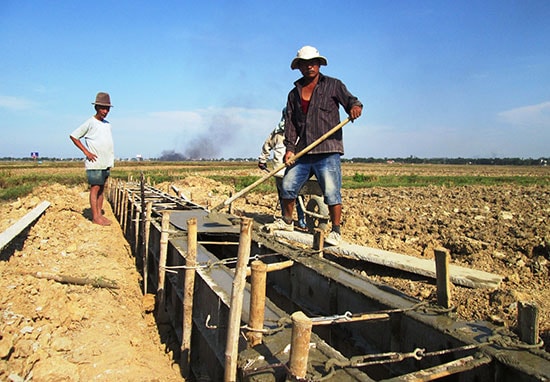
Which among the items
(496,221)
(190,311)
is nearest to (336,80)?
(190,311)

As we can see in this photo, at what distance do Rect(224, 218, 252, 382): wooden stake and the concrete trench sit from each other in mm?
64

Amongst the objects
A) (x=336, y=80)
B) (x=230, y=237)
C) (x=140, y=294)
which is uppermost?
(x=336, y=80)

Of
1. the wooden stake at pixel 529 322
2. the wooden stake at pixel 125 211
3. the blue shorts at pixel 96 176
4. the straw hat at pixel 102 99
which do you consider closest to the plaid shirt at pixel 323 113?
the wooden stake at pixel 529 322

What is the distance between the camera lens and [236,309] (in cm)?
217

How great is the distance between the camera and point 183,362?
342 centimetres

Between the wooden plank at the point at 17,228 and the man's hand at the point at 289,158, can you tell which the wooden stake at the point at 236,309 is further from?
the wooden plank at the point at 17,228

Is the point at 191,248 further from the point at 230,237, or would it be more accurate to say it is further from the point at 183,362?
the point at 230,237

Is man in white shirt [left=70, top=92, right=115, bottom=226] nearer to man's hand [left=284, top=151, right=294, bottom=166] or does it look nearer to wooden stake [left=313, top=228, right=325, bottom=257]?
A: man's hand [left=284, top=151, right=294, bottom=166]

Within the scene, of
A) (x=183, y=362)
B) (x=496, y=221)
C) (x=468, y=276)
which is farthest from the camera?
(x=496, y=221)

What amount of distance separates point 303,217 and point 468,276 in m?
3.49

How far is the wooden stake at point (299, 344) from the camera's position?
5.75 ft

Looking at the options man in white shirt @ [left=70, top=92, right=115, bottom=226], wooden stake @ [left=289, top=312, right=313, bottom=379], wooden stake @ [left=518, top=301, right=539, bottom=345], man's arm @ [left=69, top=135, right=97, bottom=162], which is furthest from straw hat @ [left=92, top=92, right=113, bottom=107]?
wooden stake @ [left=518, top=301, right=539, bottom=345]

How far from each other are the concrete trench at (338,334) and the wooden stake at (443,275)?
0.30ft

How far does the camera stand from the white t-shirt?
6.71 metres
